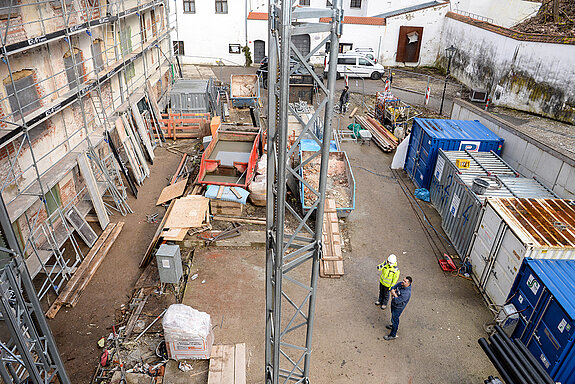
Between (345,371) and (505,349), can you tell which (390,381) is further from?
(505,349)

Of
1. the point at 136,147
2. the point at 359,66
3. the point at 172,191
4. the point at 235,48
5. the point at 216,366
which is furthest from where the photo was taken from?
the point at 235,48

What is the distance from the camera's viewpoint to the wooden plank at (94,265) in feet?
30.6

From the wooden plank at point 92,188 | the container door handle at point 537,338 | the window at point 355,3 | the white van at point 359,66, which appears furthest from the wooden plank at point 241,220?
the window at point 355,3

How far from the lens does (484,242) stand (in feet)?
32.9

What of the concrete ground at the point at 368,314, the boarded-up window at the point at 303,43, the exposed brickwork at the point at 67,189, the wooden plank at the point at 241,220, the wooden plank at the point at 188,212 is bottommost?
the concrete ground at the point at 368,314

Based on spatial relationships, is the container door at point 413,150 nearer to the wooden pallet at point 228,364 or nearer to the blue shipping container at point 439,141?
the blue shipping container at point 439,141

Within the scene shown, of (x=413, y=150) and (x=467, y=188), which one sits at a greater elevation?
(x=467, y=188)

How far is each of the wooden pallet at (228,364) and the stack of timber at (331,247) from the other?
323 centimetres

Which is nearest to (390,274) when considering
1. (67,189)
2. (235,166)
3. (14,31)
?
(235,166)

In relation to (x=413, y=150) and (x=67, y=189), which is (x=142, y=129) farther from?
(x=413, y=150)

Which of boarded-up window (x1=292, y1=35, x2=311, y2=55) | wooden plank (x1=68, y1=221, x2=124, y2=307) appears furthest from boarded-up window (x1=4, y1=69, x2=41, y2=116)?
boarded-up window (x1=292, y1=35, x2=311, y2=55)

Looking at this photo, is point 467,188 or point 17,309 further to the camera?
point 467,188

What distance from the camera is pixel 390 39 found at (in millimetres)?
29484

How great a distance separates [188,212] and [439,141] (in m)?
8.16
